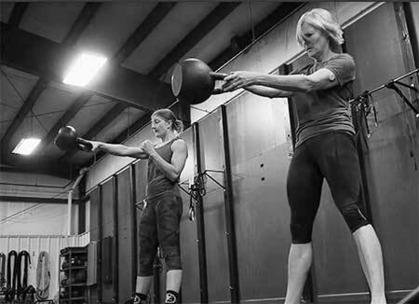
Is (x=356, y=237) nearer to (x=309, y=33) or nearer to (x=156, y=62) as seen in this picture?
(x=309, y=33)

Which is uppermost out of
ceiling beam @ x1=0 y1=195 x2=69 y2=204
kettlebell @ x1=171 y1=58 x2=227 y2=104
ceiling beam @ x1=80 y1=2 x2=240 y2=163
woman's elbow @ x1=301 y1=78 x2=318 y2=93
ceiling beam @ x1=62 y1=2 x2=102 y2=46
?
ceiling beam @ x1=62 y1=2 x2=102 y2=46

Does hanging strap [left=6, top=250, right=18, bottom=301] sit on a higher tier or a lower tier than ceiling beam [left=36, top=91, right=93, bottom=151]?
lower

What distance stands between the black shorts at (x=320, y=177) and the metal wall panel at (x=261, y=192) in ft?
8.77

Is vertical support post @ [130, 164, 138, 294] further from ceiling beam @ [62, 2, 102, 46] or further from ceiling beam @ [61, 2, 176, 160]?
ceiling beam @ [62, 2, 102, 46]

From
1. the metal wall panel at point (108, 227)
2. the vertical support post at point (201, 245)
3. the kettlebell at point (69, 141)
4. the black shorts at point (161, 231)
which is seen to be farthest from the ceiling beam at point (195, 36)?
the black shorts at point (161, 231)

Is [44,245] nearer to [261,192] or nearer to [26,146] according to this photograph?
[26,146]

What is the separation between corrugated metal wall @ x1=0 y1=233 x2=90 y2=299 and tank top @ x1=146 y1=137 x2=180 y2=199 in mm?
7761

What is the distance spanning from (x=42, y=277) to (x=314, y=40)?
9.41m

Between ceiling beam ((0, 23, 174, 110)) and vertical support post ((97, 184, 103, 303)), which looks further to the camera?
vertical support post ((97, 184, 103, 303))

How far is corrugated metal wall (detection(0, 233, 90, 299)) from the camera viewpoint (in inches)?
398

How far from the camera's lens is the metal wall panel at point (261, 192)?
14.7 feet

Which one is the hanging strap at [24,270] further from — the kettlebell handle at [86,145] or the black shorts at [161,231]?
the black shorts at [161,231]

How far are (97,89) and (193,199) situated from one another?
2051 millimetres

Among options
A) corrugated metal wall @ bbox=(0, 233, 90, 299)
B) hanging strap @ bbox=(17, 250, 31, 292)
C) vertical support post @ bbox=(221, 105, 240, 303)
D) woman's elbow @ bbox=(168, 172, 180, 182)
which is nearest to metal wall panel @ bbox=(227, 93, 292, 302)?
vertical support post @ bbox=(221, 105, 240, 303)
